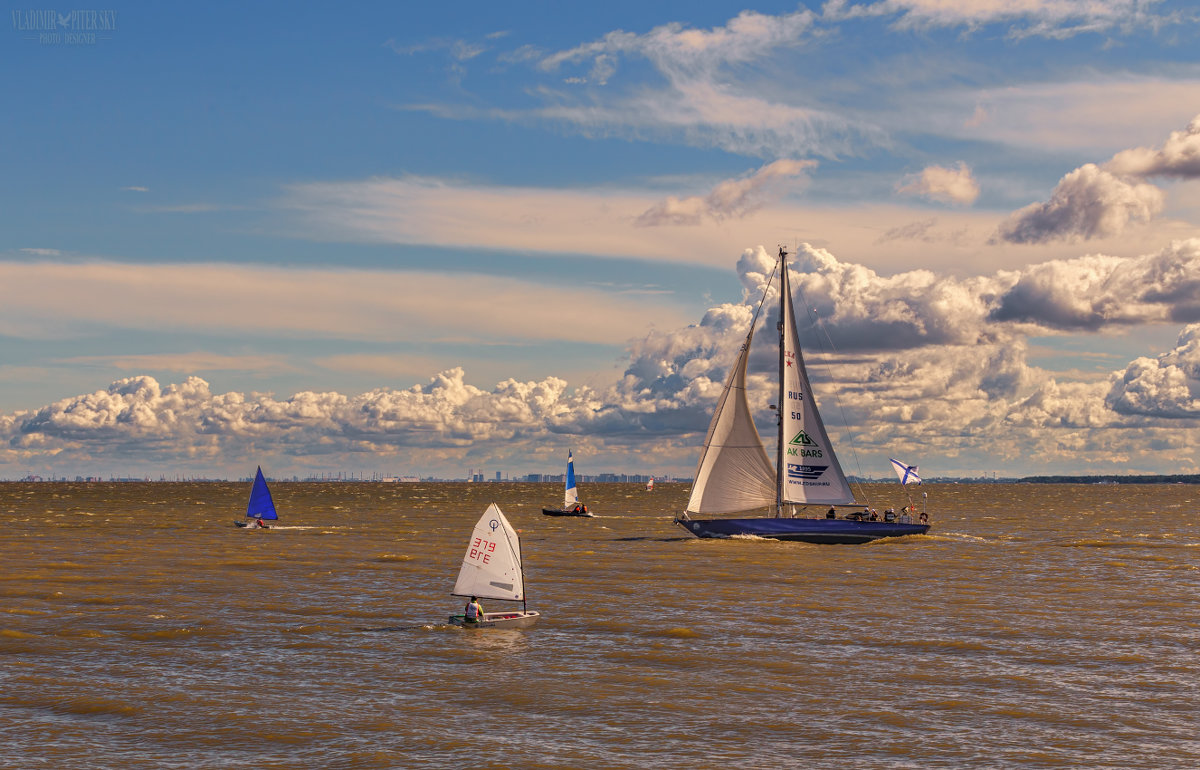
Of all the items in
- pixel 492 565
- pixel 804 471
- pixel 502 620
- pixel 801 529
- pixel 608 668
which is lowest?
pixel 608 668

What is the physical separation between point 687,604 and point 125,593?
81.8 ft

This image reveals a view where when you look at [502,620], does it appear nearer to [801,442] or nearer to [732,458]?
[732,458]

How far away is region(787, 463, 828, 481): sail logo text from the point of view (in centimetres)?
7250

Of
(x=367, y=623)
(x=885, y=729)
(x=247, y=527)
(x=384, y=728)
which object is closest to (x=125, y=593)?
(x=367, y=623)

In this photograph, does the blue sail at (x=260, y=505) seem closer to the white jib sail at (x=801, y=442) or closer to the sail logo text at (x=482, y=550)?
the white jib sail at (x=801, y=442)

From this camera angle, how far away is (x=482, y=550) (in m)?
38.9

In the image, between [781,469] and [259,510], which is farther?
[259,510]

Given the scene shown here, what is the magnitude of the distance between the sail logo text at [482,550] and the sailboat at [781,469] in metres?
32.9

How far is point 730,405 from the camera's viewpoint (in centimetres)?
7056

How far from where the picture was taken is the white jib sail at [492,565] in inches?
1529

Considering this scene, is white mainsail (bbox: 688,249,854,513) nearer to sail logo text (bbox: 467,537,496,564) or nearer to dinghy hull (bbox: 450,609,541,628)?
dinghy hull (bbox: 450,609,541,628)

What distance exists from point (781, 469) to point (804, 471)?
5.62 ft

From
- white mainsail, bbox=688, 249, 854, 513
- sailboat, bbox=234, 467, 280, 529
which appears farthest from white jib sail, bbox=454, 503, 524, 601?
sailboat, bbox=234, 467, 280, 529

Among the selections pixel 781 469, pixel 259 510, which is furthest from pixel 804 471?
pixel 259 510
